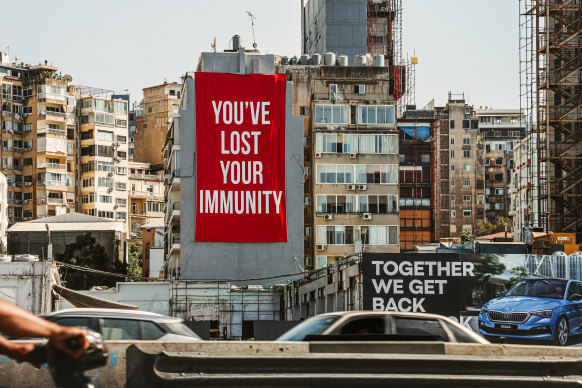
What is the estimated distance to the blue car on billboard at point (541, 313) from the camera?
28.3 meters

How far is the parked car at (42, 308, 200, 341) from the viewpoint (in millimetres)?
11812

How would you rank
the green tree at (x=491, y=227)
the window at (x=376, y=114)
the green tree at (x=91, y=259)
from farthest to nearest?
the green tree at (x=491, y=227)
the green tree at (x=91, y=259)
the window at (x=376, y=114)

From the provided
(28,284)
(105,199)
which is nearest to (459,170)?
(105,199)

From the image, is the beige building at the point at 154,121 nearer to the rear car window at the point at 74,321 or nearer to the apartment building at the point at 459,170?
the apartment building at the point at 459,170

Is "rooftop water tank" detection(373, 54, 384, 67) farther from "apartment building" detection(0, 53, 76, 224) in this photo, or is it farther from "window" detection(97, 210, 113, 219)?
"window" detection(97, 210, 113, 219)

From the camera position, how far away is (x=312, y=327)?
11266mm

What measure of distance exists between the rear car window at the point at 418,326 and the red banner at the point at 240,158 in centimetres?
5077

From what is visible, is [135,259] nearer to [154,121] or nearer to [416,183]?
[154,121]

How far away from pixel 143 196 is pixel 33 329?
128 metres

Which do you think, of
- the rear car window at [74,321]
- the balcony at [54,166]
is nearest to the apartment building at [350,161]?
the balcony at [54,166]

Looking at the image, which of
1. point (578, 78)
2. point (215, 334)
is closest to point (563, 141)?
point (578, 78)

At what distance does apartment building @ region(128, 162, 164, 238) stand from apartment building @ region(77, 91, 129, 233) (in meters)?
3.55

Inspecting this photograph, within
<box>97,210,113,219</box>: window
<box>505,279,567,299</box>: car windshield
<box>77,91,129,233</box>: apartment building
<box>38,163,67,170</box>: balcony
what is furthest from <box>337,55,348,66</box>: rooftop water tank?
<box>97,210,113,219</box>: window

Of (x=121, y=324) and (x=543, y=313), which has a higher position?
(x=121, y=324)
